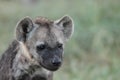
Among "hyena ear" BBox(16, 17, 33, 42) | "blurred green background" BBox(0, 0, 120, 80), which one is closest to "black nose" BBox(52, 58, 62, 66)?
"hyena ear" BBox(16, 17, 33, 42)

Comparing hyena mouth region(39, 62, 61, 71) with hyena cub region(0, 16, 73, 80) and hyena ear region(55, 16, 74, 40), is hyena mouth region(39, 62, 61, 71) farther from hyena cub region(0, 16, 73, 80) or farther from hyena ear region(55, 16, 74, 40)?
hyena ear region(55, 16, 74, 40)

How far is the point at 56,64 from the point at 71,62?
353 centimetres

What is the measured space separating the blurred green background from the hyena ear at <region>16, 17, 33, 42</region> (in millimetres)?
2156

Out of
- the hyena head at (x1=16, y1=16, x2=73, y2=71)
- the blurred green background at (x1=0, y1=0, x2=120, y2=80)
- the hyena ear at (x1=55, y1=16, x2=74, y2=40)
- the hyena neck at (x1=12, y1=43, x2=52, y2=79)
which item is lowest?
the hyena neck at (x1=12, y1=43, x2=52, y2=79)

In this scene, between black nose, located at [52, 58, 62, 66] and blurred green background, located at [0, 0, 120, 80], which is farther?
blurred green background, located at [0, 0, 120, 80]

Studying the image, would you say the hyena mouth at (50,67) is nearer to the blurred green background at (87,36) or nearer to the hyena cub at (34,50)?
A: the hyena cub at (34,50)

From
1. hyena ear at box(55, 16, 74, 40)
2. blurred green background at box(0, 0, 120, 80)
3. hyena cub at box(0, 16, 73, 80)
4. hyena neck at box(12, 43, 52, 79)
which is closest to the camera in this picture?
hyena cub at box(0, 16, 73, 80)

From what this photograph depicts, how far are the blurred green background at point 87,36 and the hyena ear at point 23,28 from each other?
7.07 feet

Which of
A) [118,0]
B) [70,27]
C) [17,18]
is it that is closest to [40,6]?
[17,18]

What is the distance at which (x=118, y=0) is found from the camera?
47.6ft

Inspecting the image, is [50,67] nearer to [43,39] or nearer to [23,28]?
[43,39]

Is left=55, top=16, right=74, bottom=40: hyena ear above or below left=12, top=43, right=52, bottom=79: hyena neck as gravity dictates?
above

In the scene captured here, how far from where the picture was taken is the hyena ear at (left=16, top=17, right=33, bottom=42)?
31.6ft

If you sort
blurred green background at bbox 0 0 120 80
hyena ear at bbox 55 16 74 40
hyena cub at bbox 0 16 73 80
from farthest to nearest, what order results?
blurred green background at bbox 0 0 120 80, hyena ear at bbox 55 16 74 40, hyena cub at bbox 0 16 73 80
